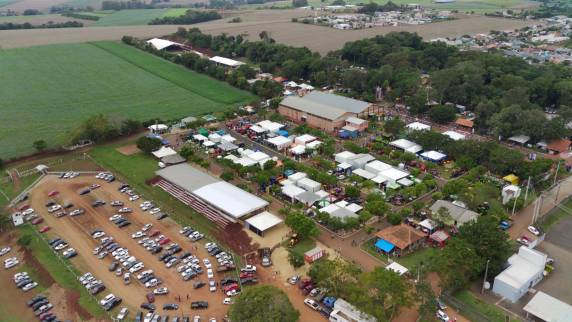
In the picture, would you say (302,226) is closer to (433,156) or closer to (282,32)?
(433,156)

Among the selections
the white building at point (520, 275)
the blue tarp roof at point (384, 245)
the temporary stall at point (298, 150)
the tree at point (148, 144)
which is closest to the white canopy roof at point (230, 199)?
the blue tarp roof at point (384, 245)

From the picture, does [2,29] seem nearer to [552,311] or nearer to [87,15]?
[87,15]

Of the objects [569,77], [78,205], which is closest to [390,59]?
[569,77]

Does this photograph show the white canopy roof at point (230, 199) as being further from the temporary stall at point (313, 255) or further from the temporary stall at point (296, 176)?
the temporary stall at point (313, 255)

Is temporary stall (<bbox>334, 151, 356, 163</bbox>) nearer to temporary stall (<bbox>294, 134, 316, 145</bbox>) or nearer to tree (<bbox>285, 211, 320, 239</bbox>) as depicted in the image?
temporary stall (<bbox>294, 134, 316, 145</bbox>)

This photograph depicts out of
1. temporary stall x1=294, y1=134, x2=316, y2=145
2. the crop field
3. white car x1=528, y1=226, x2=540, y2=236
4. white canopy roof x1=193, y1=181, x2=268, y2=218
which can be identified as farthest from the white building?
the crop field

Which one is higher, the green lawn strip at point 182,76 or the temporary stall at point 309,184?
the green lawn strip at point 182,76

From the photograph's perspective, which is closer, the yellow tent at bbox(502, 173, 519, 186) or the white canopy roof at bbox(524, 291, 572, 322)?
the white canopy roof at bbox(524, 291, 572, 322)
